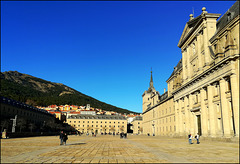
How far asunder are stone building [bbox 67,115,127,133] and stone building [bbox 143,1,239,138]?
308 feet

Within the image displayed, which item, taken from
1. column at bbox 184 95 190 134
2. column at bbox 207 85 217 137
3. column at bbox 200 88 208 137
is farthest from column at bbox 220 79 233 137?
column at bbox 184 95 190 134

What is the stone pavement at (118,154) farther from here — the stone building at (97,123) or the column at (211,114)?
the stone building at (97,123)

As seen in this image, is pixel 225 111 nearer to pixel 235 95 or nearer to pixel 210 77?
pixel 235 95

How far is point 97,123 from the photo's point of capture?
13800 centimetres

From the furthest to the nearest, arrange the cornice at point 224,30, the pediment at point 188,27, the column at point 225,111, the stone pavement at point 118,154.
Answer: the pediment at point 188,27 < the cornice at point 224,30 < the column at point 225,111 < the stone pavement at point 118,154

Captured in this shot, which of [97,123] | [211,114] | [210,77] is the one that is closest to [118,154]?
[211,114]

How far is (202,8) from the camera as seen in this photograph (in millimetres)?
36844

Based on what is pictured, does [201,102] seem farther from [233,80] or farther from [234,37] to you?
[234,37]

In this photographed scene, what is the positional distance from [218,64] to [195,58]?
1114cm

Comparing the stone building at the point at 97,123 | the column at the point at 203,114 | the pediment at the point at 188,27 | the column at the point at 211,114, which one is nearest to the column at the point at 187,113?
the column at the point at 203,114

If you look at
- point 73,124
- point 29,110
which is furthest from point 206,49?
point 73,124

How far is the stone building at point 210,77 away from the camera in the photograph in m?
28.1

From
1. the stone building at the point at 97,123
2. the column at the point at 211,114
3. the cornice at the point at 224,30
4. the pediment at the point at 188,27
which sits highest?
the pediment at the point at 188,27

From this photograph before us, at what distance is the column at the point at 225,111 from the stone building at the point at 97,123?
111870 mm
